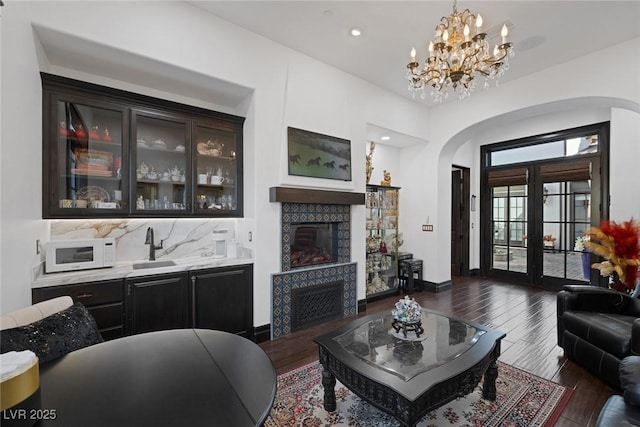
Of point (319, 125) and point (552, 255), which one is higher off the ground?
point (319, 125)

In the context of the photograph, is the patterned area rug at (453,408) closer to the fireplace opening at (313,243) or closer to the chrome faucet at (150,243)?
the fireplace opening at (313,243)

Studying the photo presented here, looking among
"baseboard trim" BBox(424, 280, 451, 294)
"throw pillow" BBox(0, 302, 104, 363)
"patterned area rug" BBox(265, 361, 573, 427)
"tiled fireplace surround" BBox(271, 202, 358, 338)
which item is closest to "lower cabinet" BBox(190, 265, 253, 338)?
"tiled fireplace surround" BBox(271, 202, 358, 338)

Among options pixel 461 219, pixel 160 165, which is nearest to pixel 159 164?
pixel 160 165

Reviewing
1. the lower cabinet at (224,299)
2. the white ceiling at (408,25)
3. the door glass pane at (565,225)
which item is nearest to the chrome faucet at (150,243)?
the lower cabinet at (224,299)

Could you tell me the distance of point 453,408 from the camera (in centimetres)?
209

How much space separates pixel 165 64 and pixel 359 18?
79.0 inches

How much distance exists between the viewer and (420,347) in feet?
6.53

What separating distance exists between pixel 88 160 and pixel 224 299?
1.89m

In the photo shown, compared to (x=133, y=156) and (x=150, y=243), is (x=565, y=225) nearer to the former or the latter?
(x=150, y=243)

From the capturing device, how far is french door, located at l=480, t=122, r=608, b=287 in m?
5.04

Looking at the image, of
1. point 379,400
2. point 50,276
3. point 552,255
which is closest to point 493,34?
point 379,400

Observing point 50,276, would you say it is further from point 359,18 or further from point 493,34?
point 493,34

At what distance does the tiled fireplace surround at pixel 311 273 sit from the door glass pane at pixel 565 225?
4.20 meters

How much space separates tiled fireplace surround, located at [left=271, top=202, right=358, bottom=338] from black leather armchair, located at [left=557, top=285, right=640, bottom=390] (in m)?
2.33
